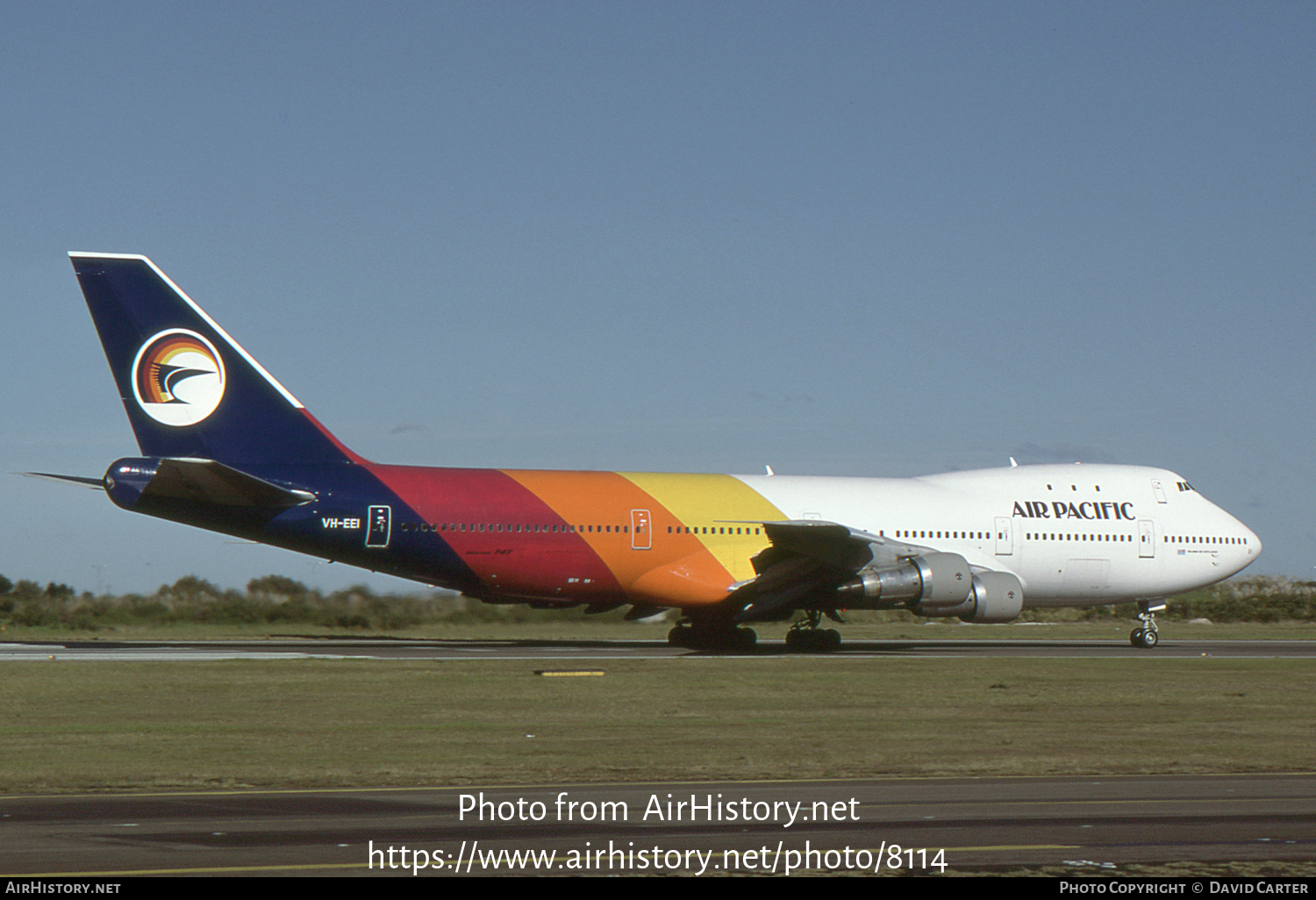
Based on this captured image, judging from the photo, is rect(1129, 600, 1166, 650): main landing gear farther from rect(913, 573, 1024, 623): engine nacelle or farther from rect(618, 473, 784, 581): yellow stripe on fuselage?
rect(618, 473, 784, 581): yellow stripe on fuselage

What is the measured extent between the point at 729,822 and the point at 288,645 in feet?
72.0

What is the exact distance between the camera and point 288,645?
98.0ft

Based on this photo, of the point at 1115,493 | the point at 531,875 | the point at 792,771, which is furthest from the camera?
the point at 1115,493

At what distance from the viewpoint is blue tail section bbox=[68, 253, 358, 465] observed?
2814 cm

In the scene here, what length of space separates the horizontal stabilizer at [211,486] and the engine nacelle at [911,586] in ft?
39.9

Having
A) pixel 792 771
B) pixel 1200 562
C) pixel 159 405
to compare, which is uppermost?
pixel 159 405

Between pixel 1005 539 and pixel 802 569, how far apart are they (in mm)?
6241

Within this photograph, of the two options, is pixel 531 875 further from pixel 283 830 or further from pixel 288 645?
pixel 288 645

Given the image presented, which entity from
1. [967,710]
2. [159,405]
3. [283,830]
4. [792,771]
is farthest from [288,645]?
[283,830]

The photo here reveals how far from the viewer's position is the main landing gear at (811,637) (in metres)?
31.4

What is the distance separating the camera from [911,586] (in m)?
30.3

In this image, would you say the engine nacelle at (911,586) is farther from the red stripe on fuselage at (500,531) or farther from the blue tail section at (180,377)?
the blue tail section at (180,377)

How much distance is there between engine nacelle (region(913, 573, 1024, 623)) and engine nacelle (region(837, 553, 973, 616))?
418 millimetres

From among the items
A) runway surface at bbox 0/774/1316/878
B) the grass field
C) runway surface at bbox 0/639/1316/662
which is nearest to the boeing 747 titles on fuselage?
runway surface at bbox 0/639/1316/662
